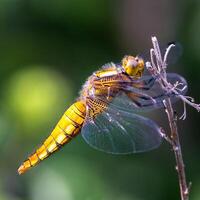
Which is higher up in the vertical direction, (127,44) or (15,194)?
(127,44)

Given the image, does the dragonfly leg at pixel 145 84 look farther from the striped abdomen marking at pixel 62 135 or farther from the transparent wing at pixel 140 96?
the striped abdomen marking at pixel 62 135

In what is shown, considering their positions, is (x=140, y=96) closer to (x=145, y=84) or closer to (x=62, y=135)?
(x=145, y=84)

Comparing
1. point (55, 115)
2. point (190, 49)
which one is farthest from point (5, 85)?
point (190, 49)

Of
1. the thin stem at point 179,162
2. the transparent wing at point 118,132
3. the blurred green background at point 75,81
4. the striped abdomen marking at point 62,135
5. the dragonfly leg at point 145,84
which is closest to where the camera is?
the thin stem at point 179,162

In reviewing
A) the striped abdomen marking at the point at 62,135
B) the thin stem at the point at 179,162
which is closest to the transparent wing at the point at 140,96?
the striped abdomen marking at the point at 62,135

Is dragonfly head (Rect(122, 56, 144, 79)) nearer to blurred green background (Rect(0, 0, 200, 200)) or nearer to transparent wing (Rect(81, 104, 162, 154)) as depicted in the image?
transparent wing (Rect(81, 104, 162, 154))

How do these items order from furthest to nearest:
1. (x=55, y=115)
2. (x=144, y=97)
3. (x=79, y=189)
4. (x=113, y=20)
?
(x=113, y=20)
(x=55, y=115)
(x=79, y=189)
(x=144, y=97)

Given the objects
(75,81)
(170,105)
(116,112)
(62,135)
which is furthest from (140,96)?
(75,81)

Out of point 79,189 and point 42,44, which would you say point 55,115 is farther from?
point 42,44
